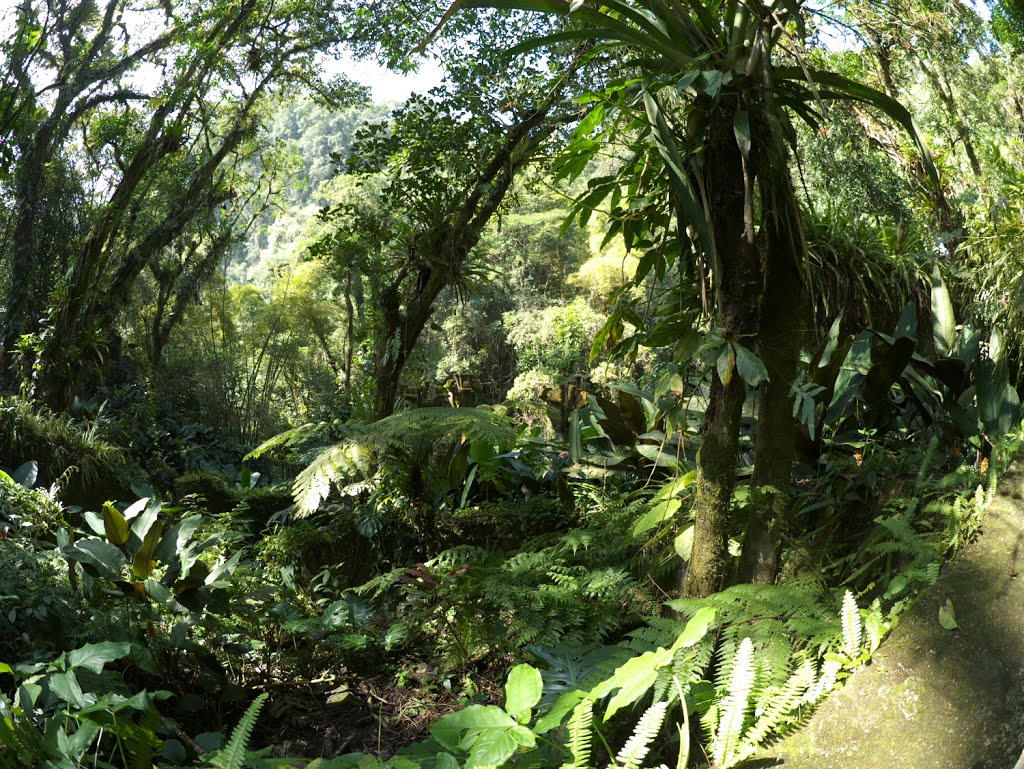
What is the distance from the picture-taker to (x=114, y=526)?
2096mm

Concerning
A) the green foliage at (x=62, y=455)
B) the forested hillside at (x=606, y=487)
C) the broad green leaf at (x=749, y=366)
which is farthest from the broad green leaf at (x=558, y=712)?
the green foliage at (x=62, y=455)

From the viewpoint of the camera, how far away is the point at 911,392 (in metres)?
2.42

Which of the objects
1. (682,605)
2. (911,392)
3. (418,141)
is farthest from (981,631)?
(418,141)

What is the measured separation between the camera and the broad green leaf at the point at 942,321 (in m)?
2.56

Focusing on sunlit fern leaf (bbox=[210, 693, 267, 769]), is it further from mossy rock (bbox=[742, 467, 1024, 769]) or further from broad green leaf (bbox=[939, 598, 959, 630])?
broad green leaf (bbox=[939, 598, 959, 630])

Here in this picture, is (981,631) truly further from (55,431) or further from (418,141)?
(55,431)

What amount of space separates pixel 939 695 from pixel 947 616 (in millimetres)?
147

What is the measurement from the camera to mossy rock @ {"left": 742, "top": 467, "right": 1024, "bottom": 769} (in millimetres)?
1024

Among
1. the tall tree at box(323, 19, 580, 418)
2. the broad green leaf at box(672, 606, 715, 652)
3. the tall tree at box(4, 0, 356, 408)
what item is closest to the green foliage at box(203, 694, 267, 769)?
the broad green leaf at box(672, 606, 715, 652)

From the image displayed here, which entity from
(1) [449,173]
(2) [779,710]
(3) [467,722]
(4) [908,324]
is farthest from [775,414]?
(1) [449,173]

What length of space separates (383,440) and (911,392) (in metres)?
1.77

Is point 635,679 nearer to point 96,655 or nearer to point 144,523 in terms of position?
point 96,655

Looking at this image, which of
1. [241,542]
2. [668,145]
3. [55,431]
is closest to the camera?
[668,145]

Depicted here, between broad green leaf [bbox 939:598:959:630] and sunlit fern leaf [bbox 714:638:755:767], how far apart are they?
0.30 m
